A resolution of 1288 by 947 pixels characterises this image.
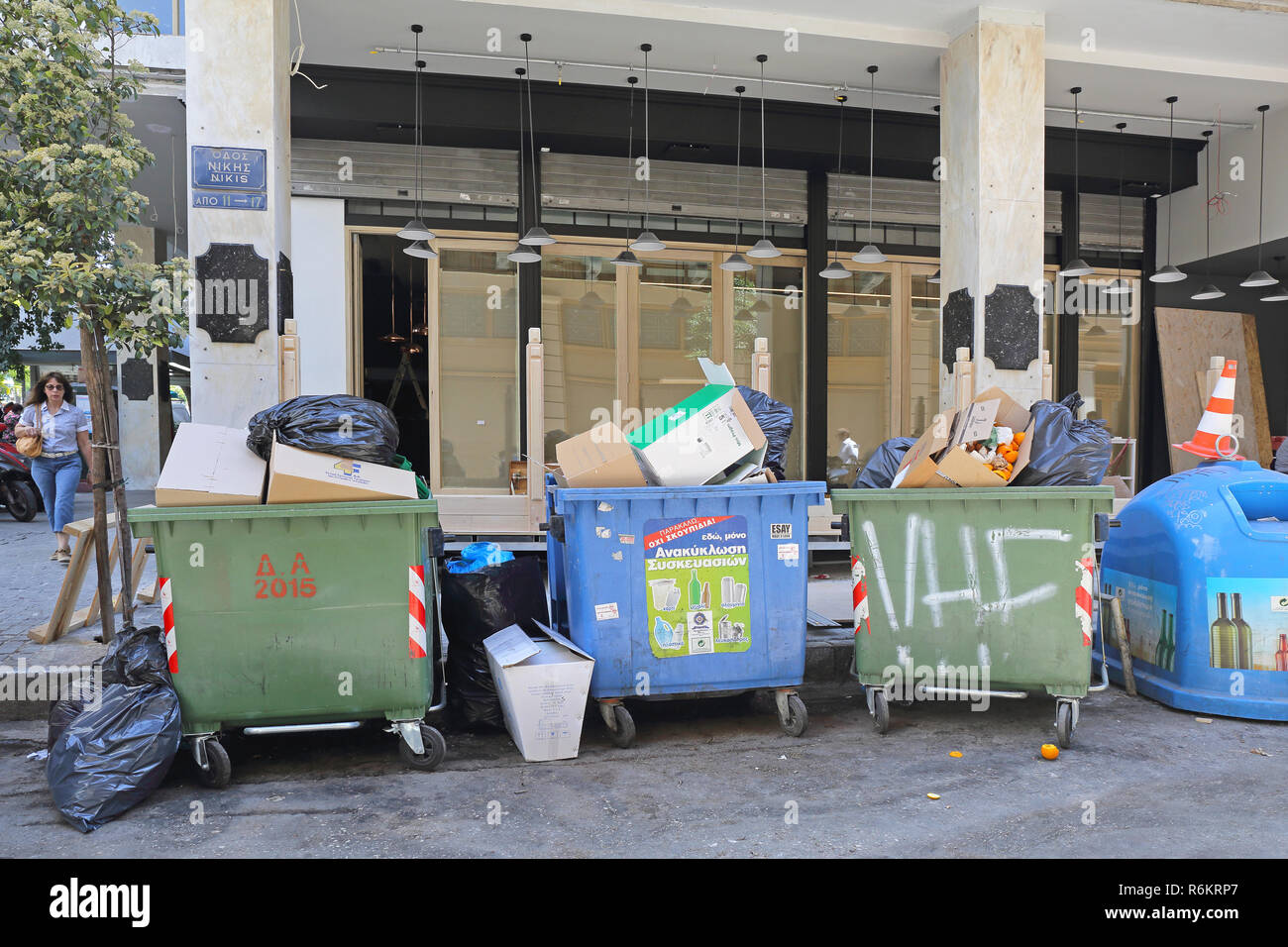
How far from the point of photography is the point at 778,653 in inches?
166

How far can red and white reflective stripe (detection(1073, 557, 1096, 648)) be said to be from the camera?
415 centimetres

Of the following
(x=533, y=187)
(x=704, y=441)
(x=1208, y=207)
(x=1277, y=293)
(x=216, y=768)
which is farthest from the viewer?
(x=1277, y=293)

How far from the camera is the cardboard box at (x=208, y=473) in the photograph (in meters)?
3.63

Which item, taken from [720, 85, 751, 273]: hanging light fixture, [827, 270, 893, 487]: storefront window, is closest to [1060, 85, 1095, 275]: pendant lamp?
[827, 270, 893, 487]: storefront window

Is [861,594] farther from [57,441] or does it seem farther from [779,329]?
[57,441]

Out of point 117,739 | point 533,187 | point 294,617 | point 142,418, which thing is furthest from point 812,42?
point 142,418

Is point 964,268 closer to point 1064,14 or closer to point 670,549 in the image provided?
point 1064,14

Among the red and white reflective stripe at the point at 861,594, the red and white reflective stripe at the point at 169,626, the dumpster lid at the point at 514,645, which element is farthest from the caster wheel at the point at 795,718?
the red and white reflective stripe at the point at 169,626

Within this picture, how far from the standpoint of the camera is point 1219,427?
17.2ft

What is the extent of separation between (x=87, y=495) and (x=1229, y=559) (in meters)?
17.3

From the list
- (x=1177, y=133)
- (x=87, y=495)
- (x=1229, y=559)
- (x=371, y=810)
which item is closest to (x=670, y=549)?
(x=371, y=810)

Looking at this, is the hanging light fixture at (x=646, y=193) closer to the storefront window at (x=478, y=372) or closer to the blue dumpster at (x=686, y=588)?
the storefront window at (x=478, y=372)

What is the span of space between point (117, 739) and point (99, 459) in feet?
6.35

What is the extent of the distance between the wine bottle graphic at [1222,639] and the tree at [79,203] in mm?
5107
